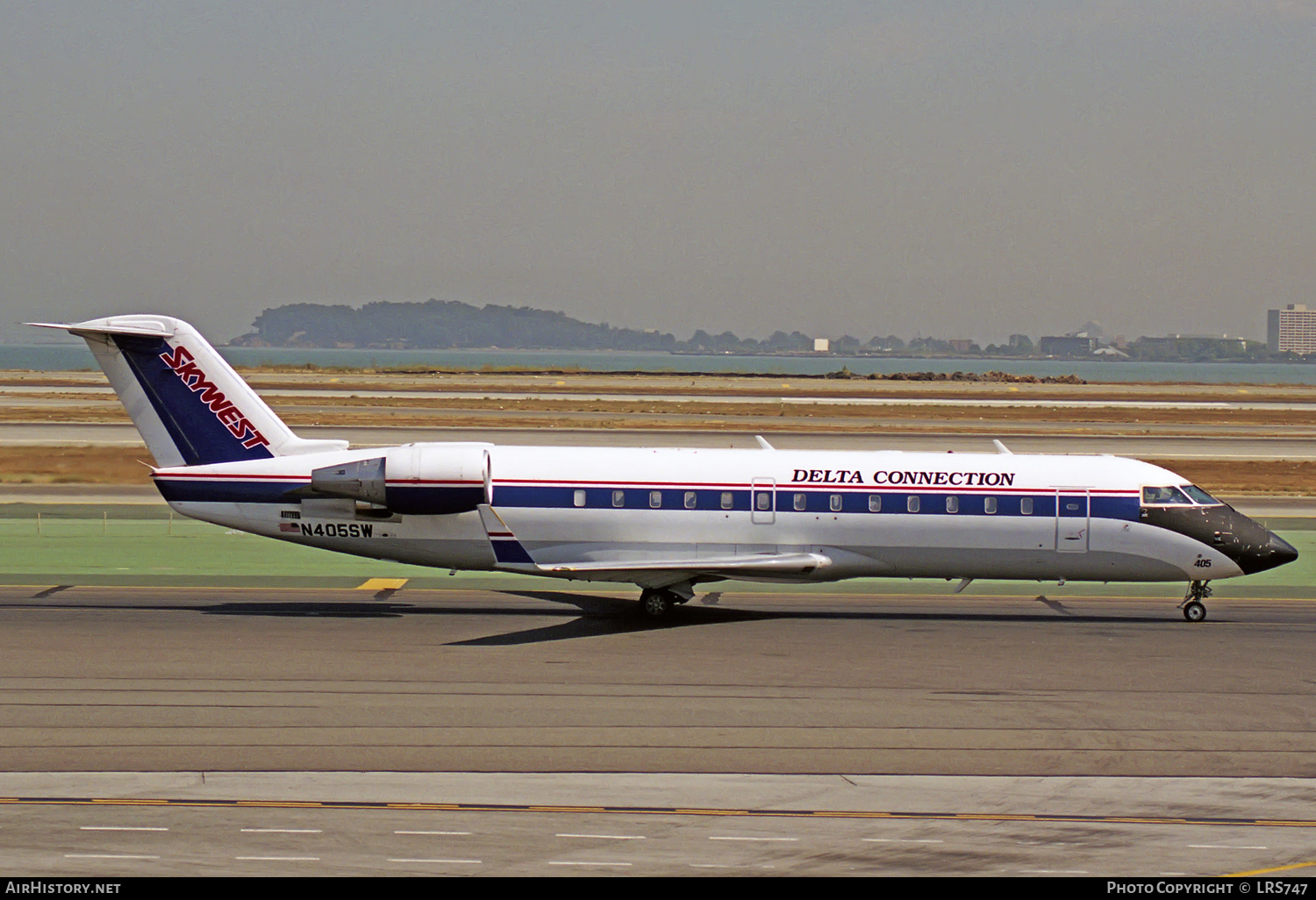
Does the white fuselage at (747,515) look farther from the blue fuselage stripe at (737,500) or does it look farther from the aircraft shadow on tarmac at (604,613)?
the aircraft shadow on tarmac at (604,613)

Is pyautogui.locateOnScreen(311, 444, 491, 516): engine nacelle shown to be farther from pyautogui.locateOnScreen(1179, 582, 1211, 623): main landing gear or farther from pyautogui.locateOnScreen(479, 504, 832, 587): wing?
pyautogui.locateOnScreen(1179, 582, 1211, 623): main landing gear

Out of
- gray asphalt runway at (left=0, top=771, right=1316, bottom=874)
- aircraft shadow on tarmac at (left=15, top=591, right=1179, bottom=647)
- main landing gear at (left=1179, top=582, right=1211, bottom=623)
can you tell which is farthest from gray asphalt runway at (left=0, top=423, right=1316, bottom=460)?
gray asphalt runway at (left=0, top=771, right=1316, bottom=874)

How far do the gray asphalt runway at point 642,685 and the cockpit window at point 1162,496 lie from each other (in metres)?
2.31

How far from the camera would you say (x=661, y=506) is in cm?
2445

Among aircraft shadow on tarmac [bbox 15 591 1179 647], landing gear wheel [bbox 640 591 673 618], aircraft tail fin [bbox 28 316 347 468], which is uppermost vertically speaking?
aircraft tail fin [bbox 28 316 347 468]

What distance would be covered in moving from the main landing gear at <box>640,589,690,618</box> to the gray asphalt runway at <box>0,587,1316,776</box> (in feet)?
1.43

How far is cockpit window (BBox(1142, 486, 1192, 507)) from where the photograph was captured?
24.8 metres

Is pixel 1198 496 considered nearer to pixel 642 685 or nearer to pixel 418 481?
pixel 642 685

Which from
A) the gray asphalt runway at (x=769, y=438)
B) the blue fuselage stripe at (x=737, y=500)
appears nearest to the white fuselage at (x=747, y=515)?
the blue fuselage stripe at (x=737, y=500)

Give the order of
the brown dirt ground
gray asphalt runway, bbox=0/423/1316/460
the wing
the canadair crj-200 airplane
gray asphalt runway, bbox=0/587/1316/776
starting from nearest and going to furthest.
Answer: gray asphalt runway, bbox=0/587/1316/776 → the wing → the canadair crj-200 airplane → gray asphalt runway, bbox=0/423/1316/460 → the brown dirt ground

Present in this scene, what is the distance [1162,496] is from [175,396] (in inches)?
744

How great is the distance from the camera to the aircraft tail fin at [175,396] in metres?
24.9

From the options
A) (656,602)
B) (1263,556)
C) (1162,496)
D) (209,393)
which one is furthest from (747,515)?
(209,393)
